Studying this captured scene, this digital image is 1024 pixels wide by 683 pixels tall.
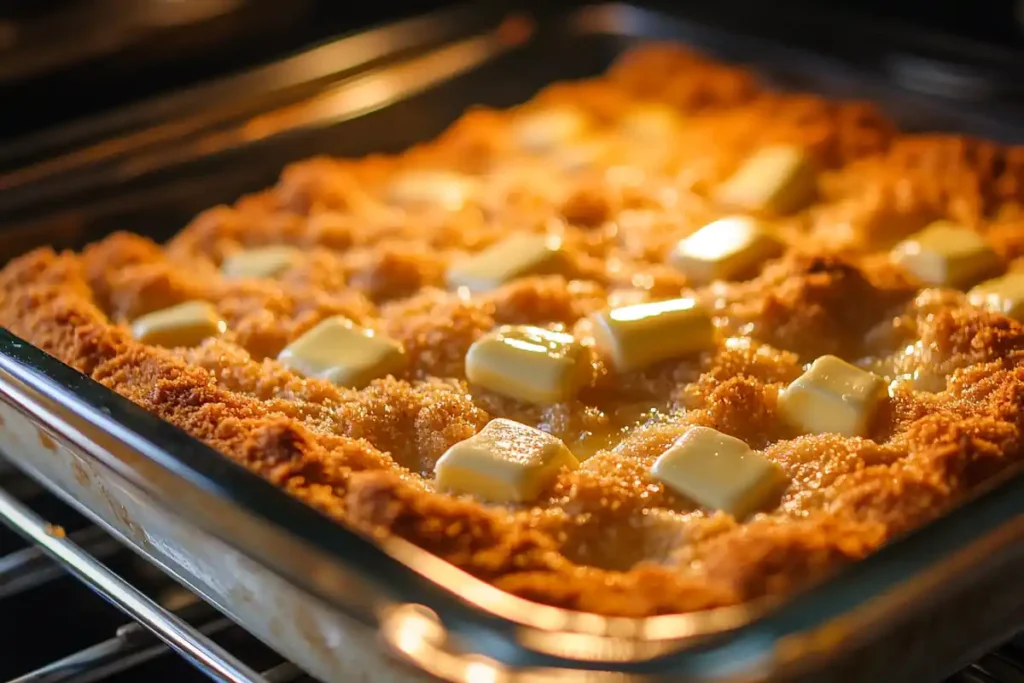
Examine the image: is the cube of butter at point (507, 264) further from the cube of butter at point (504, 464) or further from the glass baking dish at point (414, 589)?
the glass baking dish at point (414, 589)

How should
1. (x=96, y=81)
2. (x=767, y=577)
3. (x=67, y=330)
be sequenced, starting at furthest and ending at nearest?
(x=96, y=81) → (x=67, y=330) → (x=767, y=577)

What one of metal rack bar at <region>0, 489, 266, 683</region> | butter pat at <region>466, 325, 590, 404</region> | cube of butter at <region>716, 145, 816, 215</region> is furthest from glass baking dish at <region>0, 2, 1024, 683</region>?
cube of butter at <region>716, 145, 816, 215</region>

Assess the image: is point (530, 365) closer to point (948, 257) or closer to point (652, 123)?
point (948, 257)

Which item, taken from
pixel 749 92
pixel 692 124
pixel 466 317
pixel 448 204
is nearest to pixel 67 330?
pixel 466 317

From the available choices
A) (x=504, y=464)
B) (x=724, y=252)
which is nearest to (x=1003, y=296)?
(x=724, y=252)

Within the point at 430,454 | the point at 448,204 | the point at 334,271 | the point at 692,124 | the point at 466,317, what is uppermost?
the point at 692,124

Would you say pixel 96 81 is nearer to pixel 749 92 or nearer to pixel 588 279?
pixel 588 279
